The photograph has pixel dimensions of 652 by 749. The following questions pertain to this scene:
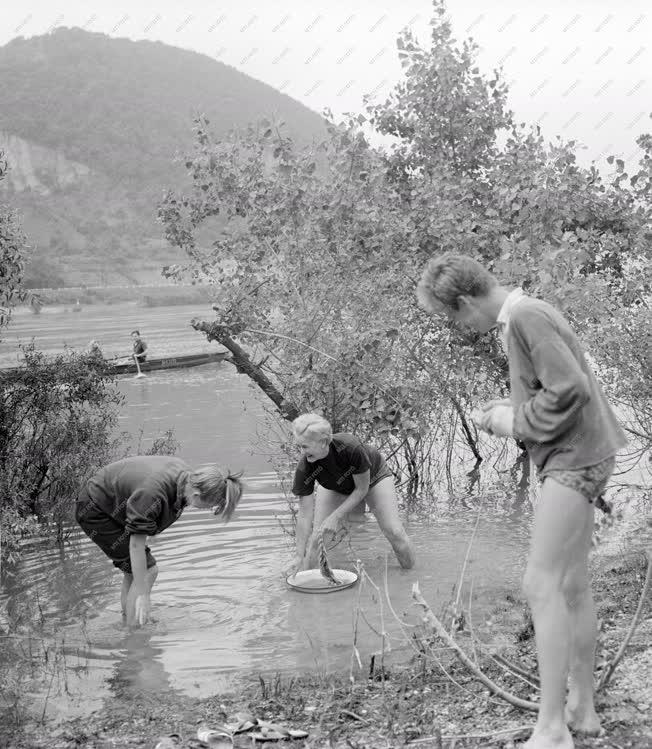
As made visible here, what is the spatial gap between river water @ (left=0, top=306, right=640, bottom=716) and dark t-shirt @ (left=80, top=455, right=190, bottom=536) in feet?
3.10

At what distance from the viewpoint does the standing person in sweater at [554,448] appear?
2777mm

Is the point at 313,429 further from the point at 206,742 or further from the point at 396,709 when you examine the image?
the point at 206,742

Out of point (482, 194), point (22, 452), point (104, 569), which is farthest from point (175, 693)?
point (482, 194)

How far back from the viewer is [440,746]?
10.6 ft

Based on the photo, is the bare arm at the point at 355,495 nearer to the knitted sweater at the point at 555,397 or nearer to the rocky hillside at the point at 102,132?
the knitted sweater at the point at 555,397

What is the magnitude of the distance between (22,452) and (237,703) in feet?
19.1

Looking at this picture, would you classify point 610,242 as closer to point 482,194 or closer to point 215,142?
point 482,194

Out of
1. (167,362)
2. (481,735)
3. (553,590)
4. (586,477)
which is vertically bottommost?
(167,362)

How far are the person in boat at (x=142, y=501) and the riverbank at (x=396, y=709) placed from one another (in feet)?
2.90

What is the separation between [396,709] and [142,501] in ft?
6.49

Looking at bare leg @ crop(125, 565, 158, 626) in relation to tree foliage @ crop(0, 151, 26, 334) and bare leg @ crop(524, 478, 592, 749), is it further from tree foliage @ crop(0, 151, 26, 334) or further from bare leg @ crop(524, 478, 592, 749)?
tree foliage @ crop(0, 151, 26, 334)

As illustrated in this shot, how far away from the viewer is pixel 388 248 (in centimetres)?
938

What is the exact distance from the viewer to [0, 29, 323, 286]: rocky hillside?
94000mm

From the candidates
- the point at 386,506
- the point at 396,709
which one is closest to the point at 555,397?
the point at 396,709
